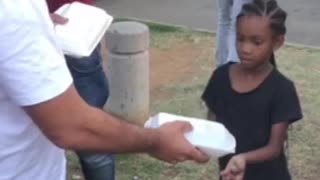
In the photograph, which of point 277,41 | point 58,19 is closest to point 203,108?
point 277,41

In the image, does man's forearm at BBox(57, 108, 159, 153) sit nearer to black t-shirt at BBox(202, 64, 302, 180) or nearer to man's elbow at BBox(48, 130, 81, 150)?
man's elbow at BBox(48, 130, 81, 150)

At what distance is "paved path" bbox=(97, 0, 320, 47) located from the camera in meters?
8.84

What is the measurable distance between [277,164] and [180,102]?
2953 millimetres

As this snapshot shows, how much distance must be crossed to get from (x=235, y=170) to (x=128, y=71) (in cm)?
255

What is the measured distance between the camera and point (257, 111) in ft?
11.3

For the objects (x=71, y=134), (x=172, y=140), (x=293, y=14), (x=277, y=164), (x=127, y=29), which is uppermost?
(x=71, y=134)

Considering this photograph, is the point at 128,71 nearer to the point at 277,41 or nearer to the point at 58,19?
the point at 277,41

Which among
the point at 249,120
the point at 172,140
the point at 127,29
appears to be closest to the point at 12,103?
the point at 172,140

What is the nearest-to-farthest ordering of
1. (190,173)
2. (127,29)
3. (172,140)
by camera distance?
1. (172,140)
2. (190,173)
3. (127,29)

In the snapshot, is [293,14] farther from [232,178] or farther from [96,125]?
[96,125]

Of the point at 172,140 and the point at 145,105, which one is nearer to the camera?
the point at 172,140

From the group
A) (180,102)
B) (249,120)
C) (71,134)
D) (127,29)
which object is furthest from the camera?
(180,102)

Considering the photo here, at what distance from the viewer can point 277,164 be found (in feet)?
11.6

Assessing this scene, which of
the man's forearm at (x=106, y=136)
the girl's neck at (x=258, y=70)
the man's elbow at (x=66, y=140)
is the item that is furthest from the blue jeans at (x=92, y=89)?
the man's elbow at (x=66, y=140)
